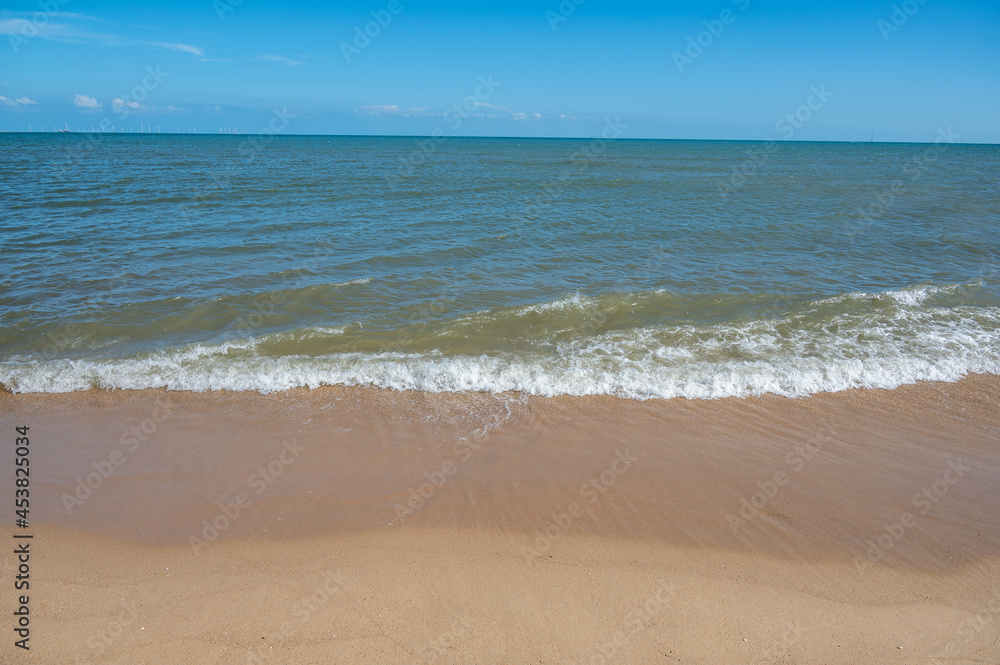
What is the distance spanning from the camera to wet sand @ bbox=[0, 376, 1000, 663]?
363cm

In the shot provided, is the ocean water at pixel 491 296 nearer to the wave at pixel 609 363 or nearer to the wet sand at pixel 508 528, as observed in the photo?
the wave at pixel 609 363

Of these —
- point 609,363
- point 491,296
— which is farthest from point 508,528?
point 491,296

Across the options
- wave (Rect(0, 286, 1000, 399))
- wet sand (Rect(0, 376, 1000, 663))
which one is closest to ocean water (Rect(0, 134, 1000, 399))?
wave (Rect(0, 286, 1000, 399))

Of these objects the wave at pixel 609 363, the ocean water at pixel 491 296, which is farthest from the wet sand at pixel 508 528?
the ocean water at pixel 491 296

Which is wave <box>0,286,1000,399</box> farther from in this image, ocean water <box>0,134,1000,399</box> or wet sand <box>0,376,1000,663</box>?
wet sand <box>0,376,1000,663</box>

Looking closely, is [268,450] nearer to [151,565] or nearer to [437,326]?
[151,565]

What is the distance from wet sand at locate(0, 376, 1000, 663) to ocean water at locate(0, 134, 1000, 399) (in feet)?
2.39

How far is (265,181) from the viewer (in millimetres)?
28578

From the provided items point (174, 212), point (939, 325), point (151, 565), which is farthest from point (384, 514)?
point (174, 212)

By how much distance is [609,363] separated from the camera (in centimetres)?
792

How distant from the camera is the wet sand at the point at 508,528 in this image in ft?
11.9

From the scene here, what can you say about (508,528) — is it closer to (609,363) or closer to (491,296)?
(609,363)

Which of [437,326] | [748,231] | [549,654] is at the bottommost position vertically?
[549,654]

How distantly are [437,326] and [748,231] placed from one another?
A: 41.6ft
